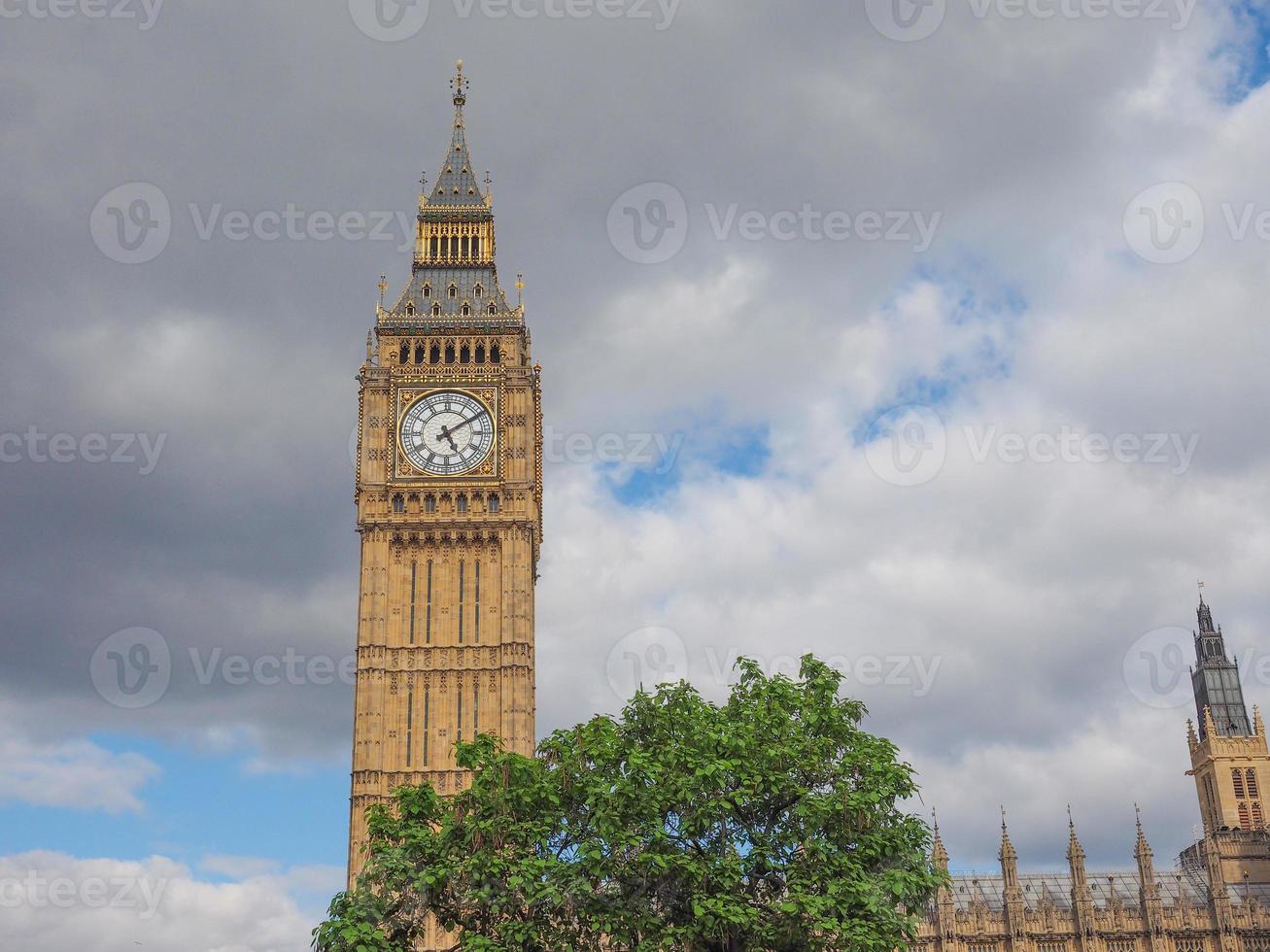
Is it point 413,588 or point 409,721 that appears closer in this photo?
point 409,721

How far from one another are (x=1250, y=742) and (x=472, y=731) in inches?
2084

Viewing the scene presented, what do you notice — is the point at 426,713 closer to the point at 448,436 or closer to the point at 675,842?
the point at 448,436

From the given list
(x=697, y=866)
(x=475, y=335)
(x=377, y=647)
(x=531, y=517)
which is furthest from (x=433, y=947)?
Answer: (x=697, y=866)

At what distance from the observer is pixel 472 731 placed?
83062 millimetres

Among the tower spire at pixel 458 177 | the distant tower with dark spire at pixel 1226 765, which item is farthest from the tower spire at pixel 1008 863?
the tower spire at pixel 458 177

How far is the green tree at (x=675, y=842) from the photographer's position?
40.6 m

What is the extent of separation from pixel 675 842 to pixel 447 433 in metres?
52.1

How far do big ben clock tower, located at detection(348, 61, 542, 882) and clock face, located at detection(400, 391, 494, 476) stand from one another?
0.08 meters

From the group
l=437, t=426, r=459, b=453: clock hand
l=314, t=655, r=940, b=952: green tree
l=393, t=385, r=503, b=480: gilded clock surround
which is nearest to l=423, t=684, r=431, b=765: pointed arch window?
l=393, t=385, r=503, b=480: gilded clock surround

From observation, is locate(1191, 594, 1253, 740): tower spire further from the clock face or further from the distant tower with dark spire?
the clock face

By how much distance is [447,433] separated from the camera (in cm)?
9019

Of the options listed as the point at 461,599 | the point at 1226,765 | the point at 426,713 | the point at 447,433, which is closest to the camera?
the point at 426,713

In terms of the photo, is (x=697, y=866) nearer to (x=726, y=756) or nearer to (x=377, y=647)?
(x=726, y=756)

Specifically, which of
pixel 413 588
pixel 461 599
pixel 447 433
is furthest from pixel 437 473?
A: pixel 461 599
